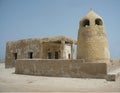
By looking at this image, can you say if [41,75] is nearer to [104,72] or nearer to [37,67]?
[37,67]

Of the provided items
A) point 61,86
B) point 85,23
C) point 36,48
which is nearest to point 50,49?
point 36,48

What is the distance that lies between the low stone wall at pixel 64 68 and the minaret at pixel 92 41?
145 cm

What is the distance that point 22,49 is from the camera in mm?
19703

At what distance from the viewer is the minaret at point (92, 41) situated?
12586 millimetres

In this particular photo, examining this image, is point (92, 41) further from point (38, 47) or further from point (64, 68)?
point (38, 47)

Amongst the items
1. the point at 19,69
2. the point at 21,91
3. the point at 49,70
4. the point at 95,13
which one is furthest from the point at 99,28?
the point at 21,91

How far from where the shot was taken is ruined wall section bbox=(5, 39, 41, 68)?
1830cm

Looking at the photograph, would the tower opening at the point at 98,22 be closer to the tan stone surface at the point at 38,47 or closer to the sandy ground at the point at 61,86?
the tan stone surface at the point at 38,47

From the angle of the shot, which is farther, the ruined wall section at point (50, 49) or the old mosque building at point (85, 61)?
the ruined wall section at point (50, 49)

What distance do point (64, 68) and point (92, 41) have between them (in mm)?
2773

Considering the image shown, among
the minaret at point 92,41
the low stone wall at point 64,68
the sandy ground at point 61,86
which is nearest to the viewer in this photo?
the sandy ground at point 61,86

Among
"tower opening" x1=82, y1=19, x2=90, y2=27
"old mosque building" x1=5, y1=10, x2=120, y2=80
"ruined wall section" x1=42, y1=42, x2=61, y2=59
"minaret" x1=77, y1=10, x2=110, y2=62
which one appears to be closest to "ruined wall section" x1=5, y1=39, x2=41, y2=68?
"ruined wall section" x1=42, y1=42, x2=61, y2=59

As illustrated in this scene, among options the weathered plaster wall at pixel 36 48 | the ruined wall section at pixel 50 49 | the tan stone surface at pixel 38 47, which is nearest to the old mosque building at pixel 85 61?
the tan stone surface at pixel 38 47

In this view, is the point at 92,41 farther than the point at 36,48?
No
